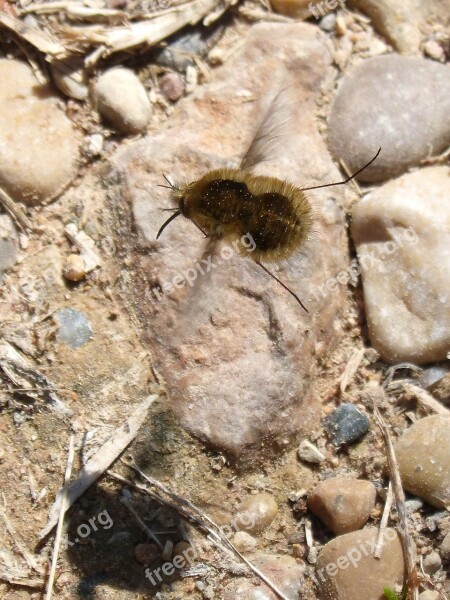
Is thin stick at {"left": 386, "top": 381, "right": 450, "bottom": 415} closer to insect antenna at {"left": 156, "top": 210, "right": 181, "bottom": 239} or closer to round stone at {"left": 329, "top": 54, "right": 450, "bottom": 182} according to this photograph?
round stone at {"left": 329, "top": 54, "right": 450, "bottom": 182}

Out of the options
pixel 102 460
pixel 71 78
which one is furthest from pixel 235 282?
pixel 71 78

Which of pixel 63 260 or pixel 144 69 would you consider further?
pixel 144 69

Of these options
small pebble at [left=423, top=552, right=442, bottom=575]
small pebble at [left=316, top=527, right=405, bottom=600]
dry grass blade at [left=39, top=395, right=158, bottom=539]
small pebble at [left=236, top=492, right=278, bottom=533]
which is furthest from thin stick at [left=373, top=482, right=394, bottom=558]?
dry grass blade at [left=39, top=395, right=158, bottom=539]

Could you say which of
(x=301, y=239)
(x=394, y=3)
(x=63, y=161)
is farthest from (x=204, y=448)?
(x=394, y=3)

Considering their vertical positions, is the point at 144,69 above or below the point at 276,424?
above

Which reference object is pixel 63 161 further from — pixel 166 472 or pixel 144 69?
pixel 166 472

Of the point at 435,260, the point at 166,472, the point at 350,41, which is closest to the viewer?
the point at 166,472

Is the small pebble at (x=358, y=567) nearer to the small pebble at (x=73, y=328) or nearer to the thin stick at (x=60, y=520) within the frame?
the thin stick at (x=60, y=520)
